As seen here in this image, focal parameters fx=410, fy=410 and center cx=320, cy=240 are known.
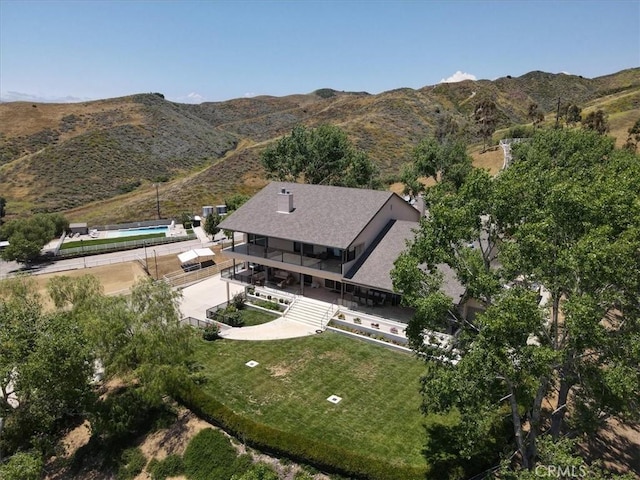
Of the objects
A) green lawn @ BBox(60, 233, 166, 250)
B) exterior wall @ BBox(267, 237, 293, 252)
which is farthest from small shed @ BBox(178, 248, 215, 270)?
green lawn @ BBox(60, 233, 166, 250)

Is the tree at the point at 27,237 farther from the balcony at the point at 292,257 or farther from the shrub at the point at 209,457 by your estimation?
the shrub at the point at 209,457

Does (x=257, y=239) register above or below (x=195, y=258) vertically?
above

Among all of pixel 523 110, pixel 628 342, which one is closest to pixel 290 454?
pixel 628 342

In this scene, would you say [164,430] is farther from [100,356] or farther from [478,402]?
[478,402]

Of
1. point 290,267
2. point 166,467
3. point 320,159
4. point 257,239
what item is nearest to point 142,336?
point 166,467

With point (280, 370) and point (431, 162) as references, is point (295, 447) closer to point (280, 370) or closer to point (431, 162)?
point (280, 370)

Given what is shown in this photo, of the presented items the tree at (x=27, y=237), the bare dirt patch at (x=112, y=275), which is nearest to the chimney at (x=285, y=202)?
the bare dirt patch at (x=112, y=275)

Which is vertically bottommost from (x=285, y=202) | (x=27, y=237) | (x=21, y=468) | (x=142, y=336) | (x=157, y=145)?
(x=21, y=468)
